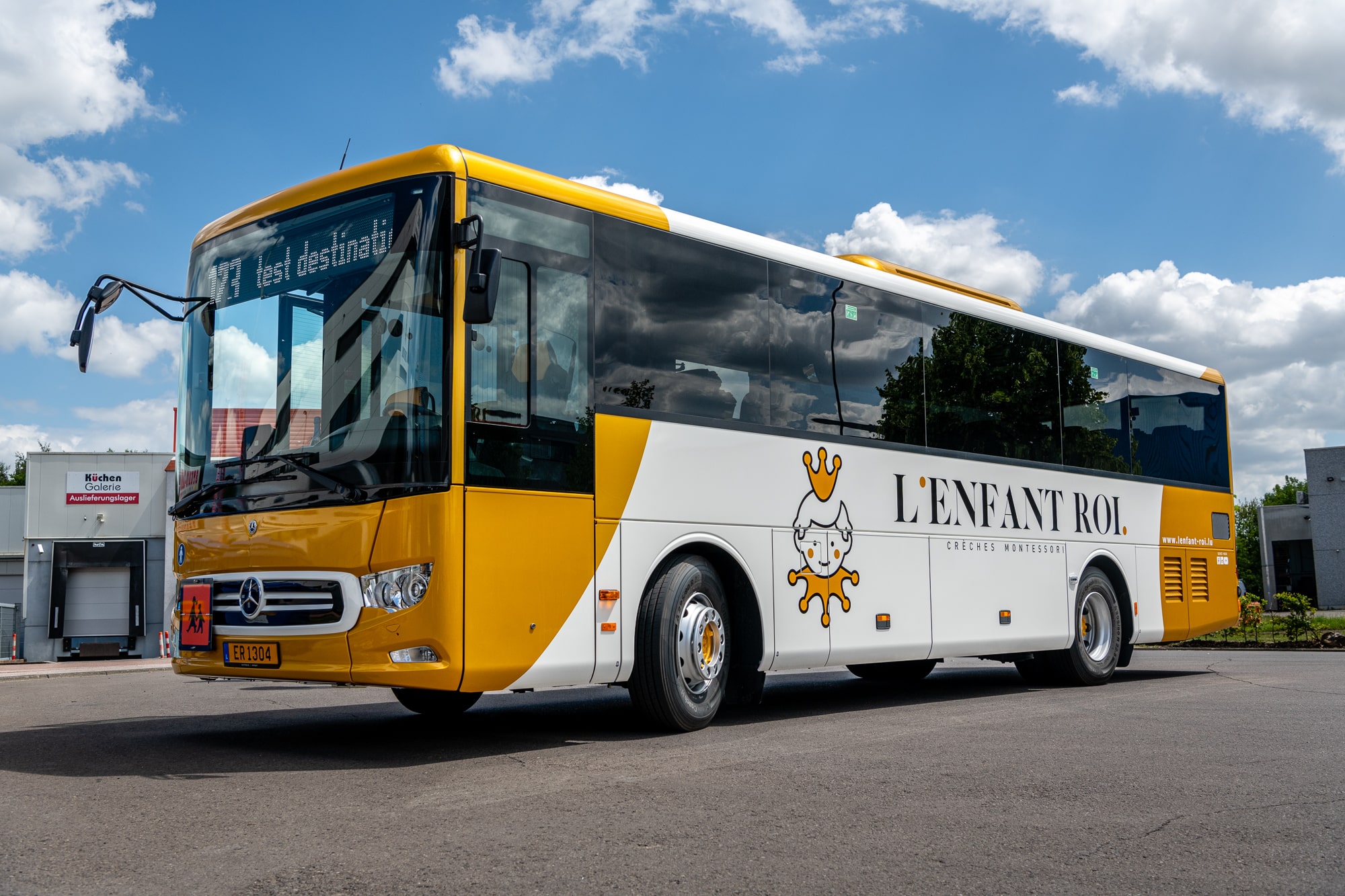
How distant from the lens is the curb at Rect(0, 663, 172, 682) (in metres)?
24.1

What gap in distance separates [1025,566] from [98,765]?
8.49 meters

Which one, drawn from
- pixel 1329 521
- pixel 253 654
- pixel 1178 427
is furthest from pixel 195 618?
pixel 1329 521

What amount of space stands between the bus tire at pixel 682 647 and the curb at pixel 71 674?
1873 centimetres

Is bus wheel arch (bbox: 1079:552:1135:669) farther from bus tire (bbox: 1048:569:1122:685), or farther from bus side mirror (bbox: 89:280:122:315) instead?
bus side mirror (bbox: 89:280:122:315)

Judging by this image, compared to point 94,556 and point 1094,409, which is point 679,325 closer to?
point 1094,409

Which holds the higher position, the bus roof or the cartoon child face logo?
the bus roof

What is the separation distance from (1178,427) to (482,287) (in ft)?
35.5

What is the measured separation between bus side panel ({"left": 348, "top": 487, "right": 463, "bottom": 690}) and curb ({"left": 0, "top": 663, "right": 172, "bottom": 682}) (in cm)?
1935

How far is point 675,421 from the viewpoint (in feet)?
28.3

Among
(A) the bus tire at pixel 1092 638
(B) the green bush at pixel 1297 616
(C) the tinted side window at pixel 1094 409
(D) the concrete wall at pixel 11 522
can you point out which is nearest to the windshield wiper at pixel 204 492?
(C) the tinted side window at pixel 1094 409

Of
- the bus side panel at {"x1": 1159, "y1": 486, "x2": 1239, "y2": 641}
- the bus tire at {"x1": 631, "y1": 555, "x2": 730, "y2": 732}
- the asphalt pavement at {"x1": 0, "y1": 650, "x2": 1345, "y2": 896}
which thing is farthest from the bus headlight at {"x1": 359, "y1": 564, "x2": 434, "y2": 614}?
the bus side panel at {"x1": 1159, "y1": 486, "x2": 1239, "y2": 641}

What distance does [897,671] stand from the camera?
14062mm

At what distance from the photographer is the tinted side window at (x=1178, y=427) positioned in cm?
1434

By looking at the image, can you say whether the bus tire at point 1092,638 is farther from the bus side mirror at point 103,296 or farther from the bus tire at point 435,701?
the bus side mirror at point 103,296
